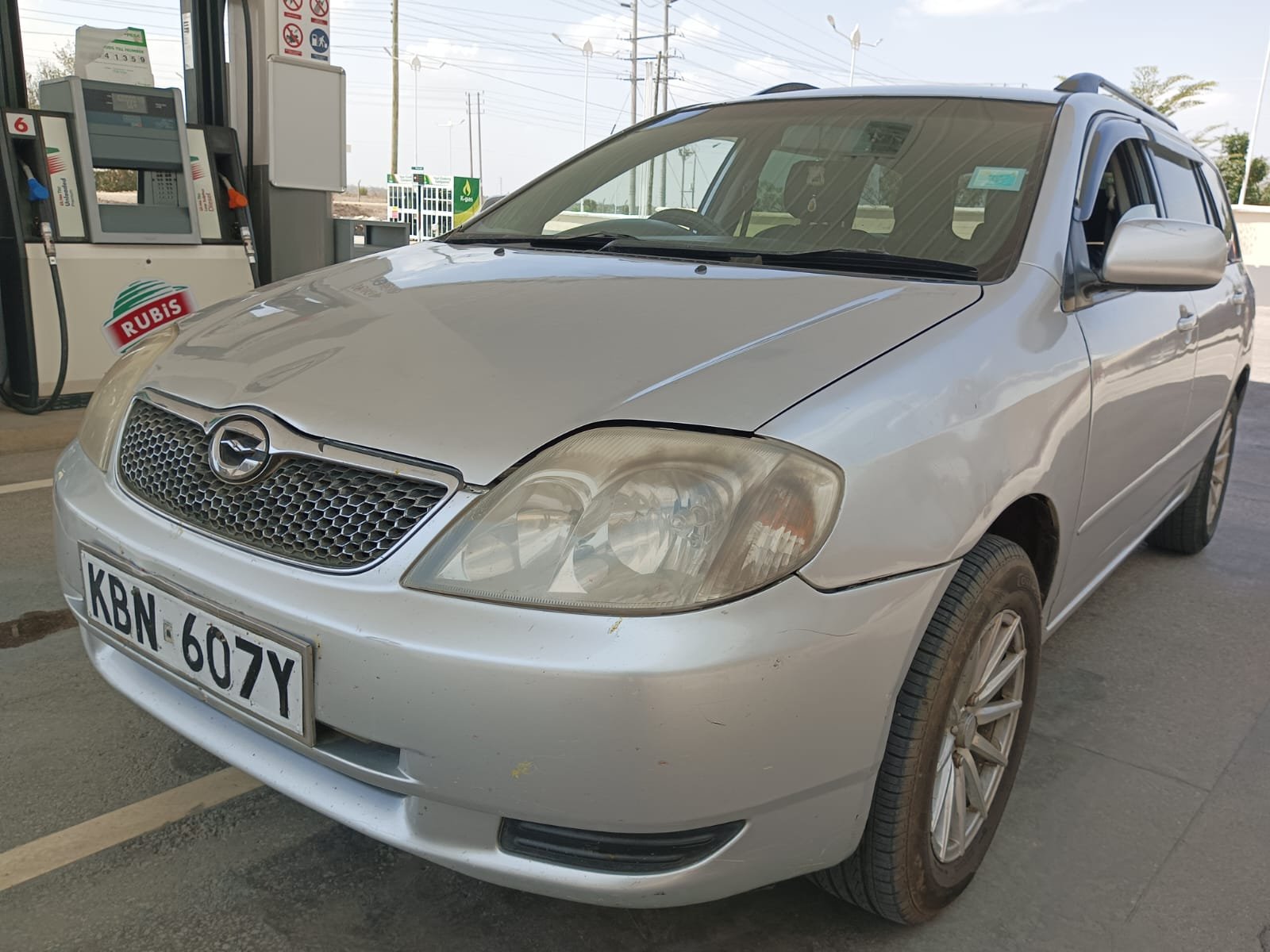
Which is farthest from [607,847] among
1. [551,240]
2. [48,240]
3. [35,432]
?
[48,240]

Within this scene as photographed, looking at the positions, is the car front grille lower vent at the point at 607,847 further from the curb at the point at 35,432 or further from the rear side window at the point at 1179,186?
the curb at the point at 35,432

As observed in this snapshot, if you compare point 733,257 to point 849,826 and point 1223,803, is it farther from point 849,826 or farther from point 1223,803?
point 1223,803

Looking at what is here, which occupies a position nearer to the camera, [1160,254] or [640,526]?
[640,526]

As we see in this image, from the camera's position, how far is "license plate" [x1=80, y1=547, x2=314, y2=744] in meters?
1.41

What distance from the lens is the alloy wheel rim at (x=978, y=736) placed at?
1668 mm

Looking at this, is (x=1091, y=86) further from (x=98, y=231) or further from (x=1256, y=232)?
(x=1256, y=232)

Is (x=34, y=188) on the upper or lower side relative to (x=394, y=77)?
lower

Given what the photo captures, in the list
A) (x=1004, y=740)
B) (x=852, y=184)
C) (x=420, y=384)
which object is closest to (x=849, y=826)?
(x=1004, y=740)

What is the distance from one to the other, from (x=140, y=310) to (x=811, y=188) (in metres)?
4.38

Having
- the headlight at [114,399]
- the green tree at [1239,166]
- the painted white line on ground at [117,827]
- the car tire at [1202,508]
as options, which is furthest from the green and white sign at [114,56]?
the green tree at [1239,166]

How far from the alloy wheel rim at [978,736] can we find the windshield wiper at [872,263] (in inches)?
25.7

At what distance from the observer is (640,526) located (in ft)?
4.45

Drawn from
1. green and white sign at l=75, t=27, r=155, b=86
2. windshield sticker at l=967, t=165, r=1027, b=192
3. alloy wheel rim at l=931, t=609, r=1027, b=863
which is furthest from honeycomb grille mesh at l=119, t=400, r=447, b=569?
green and white sign at l=75, t=27, r=155, b=86

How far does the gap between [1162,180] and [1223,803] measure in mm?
1744
